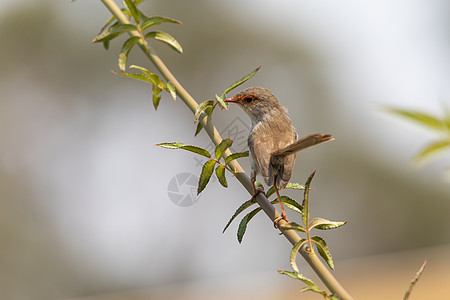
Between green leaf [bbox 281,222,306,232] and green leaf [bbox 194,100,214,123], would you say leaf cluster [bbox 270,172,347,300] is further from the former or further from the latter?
green leaf [bbox 194,100,214,123]

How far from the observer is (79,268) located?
43.8 feet

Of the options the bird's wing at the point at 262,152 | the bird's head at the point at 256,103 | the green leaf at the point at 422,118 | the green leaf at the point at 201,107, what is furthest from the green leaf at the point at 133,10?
the bird's head at the point at 256,103

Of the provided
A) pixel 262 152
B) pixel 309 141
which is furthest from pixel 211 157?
pixel 262 152

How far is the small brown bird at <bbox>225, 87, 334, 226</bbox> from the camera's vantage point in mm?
2025

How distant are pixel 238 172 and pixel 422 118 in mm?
511

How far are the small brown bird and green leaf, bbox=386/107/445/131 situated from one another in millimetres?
890

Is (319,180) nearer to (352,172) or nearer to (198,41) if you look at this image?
(352,172)

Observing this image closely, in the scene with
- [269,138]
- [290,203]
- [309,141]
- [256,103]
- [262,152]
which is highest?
[256,103]

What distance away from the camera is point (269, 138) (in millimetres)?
2381

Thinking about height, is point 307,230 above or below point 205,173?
below

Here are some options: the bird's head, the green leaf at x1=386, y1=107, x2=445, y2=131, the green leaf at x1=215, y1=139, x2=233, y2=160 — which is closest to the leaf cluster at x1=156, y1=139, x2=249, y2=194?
the green leaf at x1=215, y1=139, x2=233, y2=160

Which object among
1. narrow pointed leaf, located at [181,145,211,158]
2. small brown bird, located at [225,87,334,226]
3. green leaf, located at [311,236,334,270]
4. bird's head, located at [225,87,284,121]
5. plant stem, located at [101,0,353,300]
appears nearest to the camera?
plant stem, located at [101,0,353,300]

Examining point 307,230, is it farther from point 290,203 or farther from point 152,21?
point 152,21

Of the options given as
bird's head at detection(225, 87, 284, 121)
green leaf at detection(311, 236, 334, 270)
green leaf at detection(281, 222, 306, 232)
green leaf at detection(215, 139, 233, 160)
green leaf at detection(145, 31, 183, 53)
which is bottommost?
green leaf at detection(311, 236, 334, 270)
